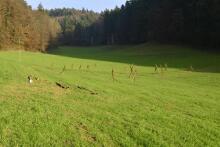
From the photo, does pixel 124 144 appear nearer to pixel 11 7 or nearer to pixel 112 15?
pixel 11 7

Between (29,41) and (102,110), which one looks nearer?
(102,110)

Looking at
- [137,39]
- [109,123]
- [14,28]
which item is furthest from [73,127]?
[137,39]

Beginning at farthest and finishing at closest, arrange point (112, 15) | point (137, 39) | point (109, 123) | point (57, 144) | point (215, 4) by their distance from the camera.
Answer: point (112, 15) → point (137, 39) → point (215, 4) → point (109, 123) → point (57, 144)

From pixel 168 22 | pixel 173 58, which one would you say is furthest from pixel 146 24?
pixel 173 58

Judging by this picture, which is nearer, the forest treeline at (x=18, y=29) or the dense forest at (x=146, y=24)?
the dense forest at (x=146, y=24)

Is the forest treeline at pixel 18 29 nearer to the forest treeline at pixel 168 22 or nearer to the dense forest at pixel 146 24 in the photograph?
the dense forest at pixel 146 24

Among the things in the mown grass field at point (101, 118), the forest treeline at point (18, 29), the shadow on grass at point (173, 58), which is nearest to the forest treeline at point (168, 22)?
the shadow on grass at point (173, 58)

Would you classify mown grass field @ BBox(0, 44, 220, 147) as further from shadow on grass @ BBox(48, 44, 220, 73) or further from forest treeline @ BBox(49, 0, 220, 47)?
forest treeline @ BBox(49, 0, 220, 47)

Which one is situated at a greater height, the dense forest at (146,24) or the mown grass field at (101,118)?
the dense forest at (146,24)

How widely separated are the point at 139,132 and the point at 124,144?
1349 millimetres

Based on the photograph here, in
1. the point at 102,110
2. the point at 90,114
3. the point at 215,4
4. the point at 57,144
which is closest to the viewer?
the point at 57,144

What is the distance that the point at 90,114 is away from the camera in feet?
48.8

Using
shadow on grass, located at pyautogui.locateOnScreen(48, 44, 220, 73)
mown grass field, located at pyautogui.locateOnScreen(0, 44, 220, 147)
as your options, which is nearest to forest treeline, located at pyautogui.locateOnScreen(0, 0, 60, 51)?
shadow on grass, located at pyautogui.locateOnScreen(48, 44, 220, 73)

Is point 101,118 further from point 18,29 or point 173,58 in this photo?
point 18,29
